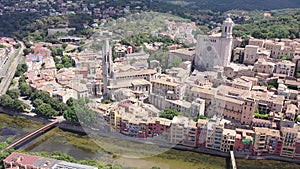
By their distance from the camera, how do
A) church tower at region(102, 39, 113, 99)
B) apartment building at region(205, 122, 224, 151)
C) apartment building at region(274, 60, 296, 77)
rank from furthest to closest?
apartment building at region(274, 60, 296, 77), church tower at region(102, 39, 113, 99), apartment building at region(205, 122, 224, 151)

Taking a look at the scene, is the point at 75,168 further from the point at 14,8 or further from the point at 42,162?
the point at 14,8

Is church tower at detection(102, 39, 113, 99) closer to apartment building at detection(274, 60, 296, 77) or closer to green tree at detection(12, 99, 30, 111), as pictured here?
green tree at detection(12, 99, 30, 111)

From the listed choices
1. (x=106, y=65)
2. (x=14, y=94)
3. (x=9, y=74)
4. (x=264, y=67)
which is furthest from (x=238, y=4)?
(x=106, y=65)

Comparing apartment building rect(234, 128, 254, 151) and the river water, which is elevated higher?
apartment building rect(234, 128, 254, 151)

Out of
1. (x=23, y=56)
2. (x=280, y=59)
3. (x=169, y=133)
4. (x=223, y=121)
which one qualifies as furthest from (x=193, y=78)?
(x=23, y=56)

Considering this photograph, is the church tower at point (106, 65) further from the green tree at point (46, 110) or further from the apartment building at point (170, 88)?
the green tree at point (46, 110)

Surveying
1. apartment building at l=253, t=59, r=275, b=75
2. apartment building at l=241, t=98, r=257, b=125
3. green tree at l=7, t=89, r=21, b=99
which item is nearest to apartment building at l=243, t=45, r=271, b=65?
apartment building at l=253, t=59, r=275, b=75
